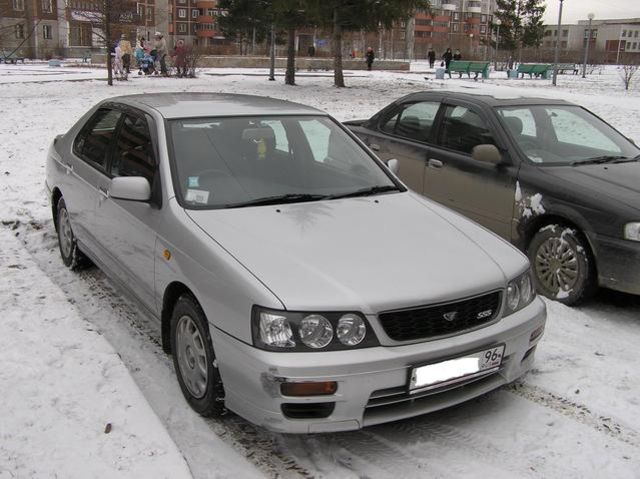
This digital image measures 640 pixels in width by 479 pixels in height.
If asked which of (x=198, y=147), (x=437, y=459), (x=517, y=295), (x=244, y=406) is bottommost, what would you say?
(x=437, y=459)

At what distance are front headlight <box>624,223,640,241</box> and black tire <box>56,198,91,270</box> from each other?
166 inches

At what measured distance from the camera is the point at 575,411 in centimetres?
366

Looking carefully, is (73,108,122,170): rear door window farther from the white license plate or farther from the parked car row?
the white license plate

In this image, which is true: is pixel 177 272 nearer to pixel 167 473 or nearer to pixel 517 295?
pixel 167 473

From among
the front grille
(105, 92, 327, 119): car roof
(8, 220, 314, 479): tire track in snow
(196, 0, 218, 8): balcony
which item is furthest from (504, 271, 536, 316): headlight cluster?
(196, 0, 218, 8): balcony

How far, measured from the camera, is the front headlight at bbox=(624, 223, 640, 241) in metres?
4.79

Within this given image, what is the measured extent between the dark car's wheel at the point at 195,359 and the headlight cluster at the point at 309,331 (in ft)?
1.39

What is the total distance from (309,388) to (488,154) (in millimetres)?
3565

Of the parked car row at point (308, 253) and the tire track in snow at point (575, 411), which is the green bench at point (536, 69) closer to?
the parked car row at point (308, 253)

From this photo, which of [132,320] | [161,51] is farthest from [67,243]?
[161,51]

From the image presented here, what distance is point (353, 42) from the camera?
2953 inches

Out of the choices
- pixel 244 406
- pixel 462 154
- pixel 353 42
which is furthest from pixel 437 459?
pixel 353 42

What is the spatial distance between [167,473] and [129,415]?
1.84 feet

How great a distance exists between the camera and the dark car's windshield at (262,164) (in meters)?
4.02
